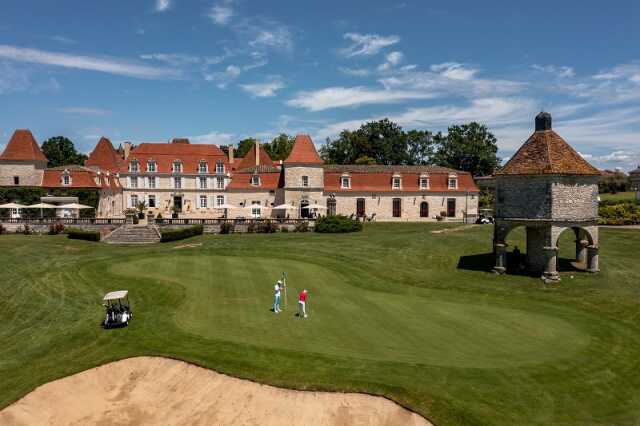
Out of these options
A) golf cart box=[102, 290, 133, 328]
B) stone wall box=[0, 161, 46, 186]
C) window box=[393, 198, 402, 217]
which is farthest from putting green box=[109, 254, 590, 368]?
stone wall box=[0, 161, 46, 186]

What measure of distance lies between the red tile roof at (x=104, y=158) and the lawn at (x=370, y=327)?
113ft

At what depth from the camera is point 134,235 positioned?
2008 inches

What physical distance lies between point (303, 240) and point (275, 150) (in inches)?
2602

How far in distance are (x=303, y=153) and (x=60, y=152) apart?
79458mm

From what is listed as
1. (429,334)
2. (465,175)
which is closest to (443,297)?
(429,334)

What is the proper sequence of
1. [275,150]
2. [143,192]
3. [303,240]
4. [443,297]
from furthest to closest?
[275,150], [143,192], [303,240], [443,297]

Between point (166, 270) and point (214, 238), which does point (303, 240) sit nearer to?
point (214, 238)

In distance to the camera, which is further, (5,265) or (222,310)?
(5,265)

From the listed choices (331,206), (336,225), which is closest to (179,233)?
(336,225)

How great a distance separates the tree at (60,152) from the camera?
11219 cm

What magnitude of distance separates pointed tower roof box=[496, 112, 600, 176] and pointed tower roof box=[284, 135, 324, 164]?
102ft

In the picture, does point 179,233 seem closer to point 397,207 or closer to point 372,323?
point 397,207

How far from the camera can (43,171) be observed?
2547 inches

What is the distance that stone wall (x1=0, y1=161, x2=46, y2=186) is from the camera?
62.6 meters
